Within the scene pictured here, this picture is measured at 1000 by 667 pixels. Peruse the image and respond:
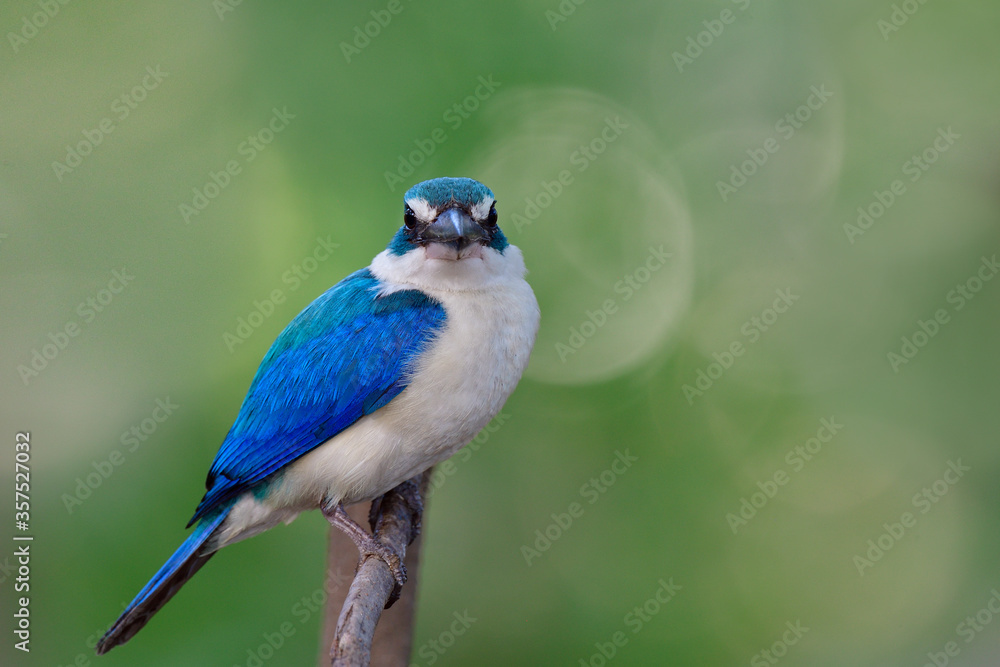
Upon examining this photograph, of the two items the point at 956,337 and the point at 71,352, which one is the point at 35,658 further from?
the point at 956,337

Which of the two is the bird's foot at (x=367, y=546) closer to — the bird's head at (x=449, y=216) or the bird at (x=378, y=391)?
the bird at (x=378, y=391)

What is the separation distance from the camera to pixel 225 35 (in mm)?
5047

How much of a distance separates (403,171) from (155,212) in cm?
156

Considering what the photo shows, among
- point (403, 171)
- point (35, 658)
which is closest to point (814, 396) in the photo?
point (403, 171)

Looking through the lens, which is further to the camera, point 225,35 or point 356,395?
point 225,35

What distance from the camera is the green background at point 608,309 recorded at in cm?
481

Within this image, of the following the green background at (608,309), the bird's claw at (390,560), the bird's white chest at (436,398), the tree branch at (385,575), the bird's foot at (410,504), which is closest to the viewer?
the tree branch at (385,575)

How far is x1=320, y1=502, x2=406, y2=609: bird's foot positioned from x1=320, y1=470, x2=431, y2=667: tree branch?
1.6 inches

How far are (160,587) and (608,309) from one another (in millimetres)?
3426

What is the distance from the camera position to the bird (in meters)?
2.85

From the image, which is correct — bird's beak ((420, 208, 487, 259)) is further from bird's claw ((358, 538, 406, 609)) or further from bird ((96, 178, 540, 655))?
bird's claw ((358, 538, 406, 609))

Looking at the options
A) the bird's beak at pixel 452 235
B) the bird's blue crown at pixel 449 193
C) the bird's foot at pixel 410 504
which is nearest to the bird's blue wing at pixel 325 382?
the bird's beak at pixel 452 235

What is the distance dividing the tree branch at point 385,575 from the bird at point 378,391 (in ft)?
0.52

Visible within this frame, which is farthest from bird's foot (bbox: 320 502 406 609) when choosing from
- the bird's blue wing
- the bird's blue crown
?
the bird's blue crown
